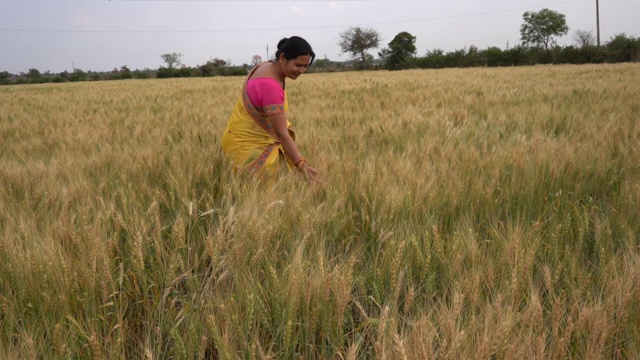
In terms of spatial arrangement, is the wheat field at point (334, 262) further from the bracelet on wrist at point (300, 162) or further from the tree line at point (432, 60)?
the tree line at point (432, 60)

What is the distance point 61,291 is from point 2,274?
0.23 m

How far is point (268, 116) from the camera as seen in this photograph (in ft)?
8.17

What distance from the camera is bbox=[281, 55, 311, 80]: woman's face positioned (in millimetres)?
2504

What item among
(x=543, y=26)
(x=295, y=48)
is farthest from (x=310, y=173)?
(x=543, y=26)

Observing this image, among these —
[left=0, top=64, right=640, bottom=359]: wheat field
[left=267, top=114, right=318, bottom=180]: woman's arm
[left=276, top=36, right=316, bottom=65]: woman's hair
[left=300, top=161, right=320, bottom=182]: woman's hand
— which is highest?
[left=276, top=36, right=316, bottom=65]: woman's hair

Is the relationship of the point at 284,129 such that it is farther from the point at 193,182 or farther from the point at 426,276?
the point at 426,276

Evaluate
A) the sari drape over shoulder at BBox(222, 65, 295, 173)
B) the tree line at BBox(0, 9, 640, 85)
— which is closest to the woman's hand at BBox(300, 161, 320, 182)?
the sari drape over shoulder at BBox(222, 65, 295, 173)

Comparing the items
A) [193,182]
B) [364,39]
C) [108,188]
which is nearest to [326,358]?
[193,182]

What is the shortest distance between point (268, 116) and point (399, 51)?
5078 cm

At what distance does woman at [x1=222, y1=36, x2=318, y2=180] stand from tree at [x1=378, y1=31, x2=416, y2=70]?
47.8 metres

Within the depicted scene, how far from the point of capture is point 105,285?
1.00m

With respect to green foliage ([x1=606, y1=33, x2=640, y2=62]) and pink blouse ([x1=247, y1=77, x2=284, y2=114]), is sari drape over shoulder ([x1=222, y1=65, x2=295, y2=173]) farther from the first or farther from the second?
green foliage ([x1=606, y1=33, x2=640, y2=62])

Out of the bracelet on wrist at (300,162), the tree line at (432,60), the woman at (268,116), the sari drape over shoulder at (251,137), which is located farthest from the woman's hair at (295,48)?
the tree line at (432,60)

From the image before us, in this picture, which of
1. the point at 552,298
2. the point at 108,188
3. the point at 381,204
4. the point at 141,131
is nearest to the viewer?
the point at 552,298
